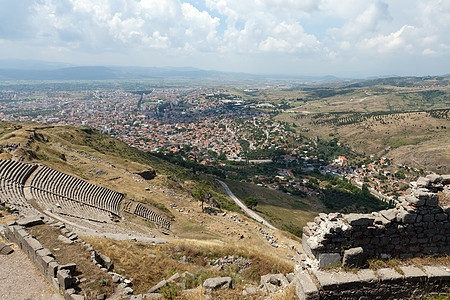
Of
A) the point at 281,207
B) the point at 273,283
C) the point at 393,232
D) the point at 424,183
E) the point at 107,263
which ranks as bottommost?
the point at 281,207

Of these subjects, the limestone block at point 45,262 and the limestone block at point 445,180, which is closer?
the limestone block at point 445,180

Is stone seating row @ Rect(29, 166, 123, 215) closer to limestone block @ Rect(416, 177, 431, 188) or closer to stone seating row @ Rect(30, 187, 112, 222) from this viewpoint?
stone seating row @ Rect(30, 187, 112, 222)

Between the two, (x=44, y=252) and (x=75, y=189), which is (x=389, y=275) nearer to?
(x=44, y=252)

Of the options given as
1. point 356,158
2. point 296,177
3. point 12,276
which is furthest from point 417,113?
point 12,276

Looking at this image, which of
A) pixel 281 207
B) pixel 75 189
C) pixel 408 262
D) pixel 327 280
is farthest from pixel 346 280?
pixel 281 207

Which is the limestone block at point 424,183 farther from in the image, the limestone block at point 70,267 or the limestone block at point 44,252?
the limestone block at point 44,252

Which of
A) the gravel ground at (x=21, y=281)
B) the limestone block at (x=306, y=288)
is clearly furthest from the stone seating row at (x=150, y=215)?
the limestone block at (x=306, y=288)

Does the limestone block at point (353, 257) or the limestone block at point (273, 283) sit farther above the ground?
the limestone block at point (353, 257)
